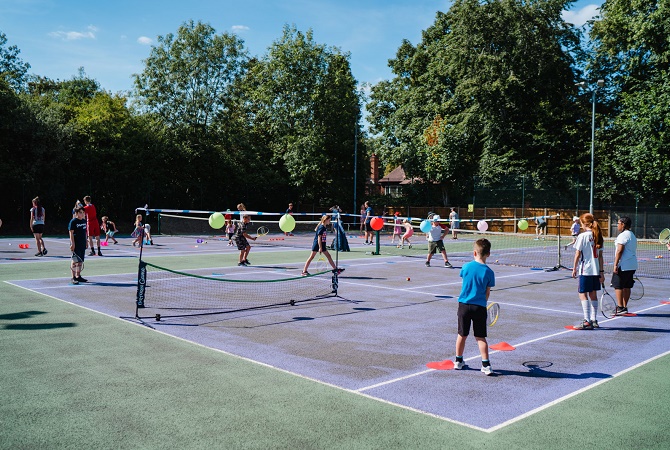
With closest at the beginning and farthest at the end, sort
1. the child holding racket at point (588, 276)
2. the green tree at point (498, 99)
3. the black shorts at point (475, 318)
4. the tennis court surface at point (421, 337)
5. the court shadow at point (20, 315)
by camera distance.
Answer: the tennis court surface at point (421, 337)
the black shorts at point (475, 318)
the child holding racket at point (588, 276)
the court shadow at point (20, 315)
the green tree at point (498, 99)

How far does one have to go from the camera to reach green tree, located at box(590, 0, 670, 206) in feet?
127

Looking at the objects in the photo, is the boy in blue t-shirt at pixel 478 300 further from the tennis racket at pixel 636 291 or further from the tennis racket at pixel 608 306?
the tennis racket at pixel 636 291

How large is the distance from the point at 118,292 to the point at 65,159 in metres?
29.3

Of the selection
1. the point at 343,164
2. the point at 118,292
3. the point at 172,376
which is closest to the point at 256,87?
the point at 343,164

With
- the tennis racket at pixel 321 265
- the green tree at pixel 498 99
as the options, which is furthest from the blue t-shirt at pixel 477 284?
the green tree at pixel 498 99

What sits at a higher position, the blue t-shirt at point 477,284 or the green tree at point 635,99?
the green tree at point 635,99

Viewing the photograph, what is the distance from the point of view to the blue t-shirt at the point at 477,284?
7.37m

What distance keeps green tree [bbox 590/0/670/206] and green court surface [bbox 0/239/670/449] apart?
36181mm

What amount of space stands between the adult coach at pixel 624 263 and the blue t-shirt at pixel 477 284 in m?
5.74

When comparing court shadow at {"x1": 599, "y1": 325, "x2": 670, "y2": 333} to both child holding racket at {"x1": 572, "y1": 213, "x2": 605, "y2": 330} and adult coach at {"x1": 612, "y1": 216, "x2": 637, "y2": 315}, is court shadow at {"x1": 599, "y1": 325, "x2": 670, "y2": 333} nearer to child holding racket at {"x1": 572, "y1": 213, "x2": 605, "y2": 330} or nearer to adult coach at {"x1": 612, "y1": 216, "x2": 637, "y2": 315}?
child holding racket at {"x1": 572, "y1": 213, "x2": 605, "y2": 330}

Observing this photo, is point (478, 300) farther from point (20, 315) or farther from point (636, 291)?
point (20, 315)

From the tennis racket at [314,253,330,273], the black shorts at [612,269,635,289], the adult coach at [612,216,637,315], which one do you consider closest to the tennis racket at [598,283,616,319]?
the adult coach at [612,216,637,315]

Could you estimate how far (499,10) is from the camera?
4578 cm

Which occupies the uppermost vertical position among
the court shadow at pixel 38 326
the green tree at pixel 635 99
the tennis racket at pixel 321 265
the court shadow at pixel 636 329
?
the green tree at pixel 635 99
